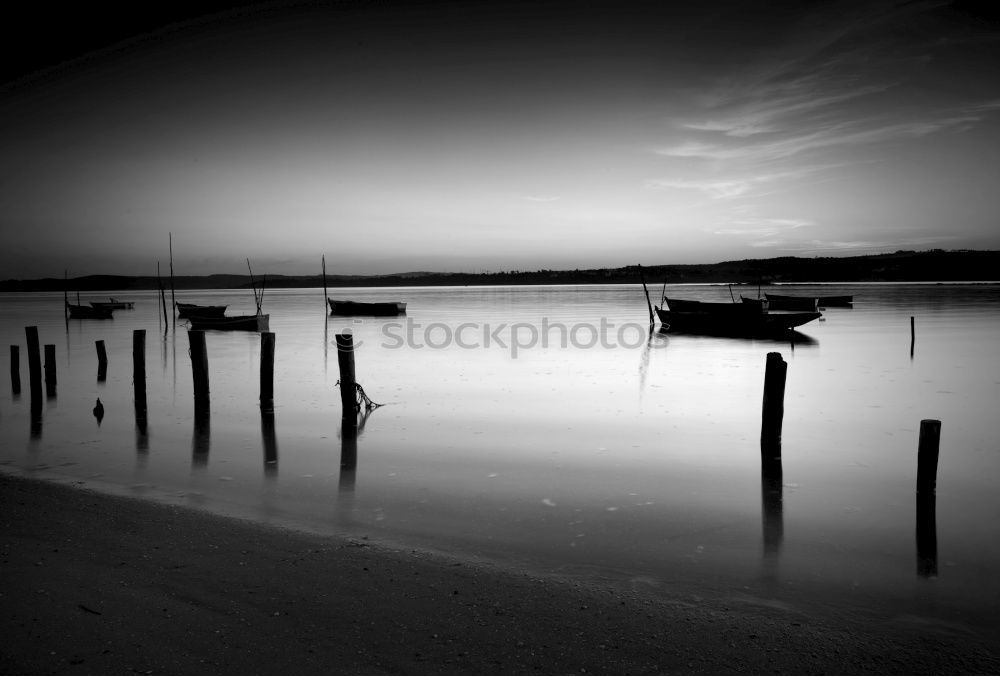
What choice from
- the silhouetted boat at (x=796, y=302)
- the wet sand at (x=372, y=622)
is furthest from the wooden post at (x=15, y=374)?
the silhouetted boat at (x=796, y=302)

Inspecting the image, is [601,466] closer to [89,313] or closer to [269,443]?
[269,443]

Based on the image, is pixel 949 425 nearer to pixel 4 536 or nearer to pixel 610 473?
pixel 610 473

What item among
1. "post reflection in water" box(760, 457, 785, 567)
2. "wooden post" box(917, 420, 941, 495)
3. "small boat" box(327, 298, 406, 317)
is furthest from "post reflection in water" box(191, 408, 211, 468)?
"small boat" box(327, 298, 406, 317)

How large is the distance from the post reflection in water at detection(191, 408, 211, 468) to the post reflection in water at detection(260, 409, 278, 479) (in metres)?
0.86

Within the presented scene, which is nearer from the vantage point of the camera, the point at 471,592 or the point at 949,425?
the point at 471,592

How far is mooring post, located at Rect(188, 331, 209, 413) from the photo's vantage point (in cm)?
1259

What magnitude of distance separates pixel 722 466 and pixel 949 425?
6.52 meters

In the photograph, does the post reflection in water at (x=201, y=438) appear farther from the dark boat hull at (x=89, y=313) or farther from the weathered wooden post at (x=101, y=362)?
the dark boat hull at (x=89, y=313)

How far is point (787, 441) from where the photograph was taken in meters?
11.1

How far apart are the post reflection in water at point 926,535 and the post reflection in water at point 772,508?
1200mm

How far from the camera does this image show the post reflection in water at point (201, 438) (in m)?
9.45

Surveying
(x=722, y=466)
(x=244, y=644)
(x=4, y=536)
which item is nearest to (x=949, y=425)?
(x=722, y=466)

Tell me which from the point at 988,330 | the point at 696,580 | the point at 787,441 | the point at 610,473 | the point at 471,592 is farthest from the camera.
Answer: the point at 988,330

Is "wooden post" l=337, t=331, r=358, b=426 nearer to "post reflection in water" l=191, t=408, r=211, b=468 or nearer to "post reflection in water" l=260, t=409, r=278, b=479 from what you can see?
"post reflection in water" l=260, t=409, r=278, b=479
